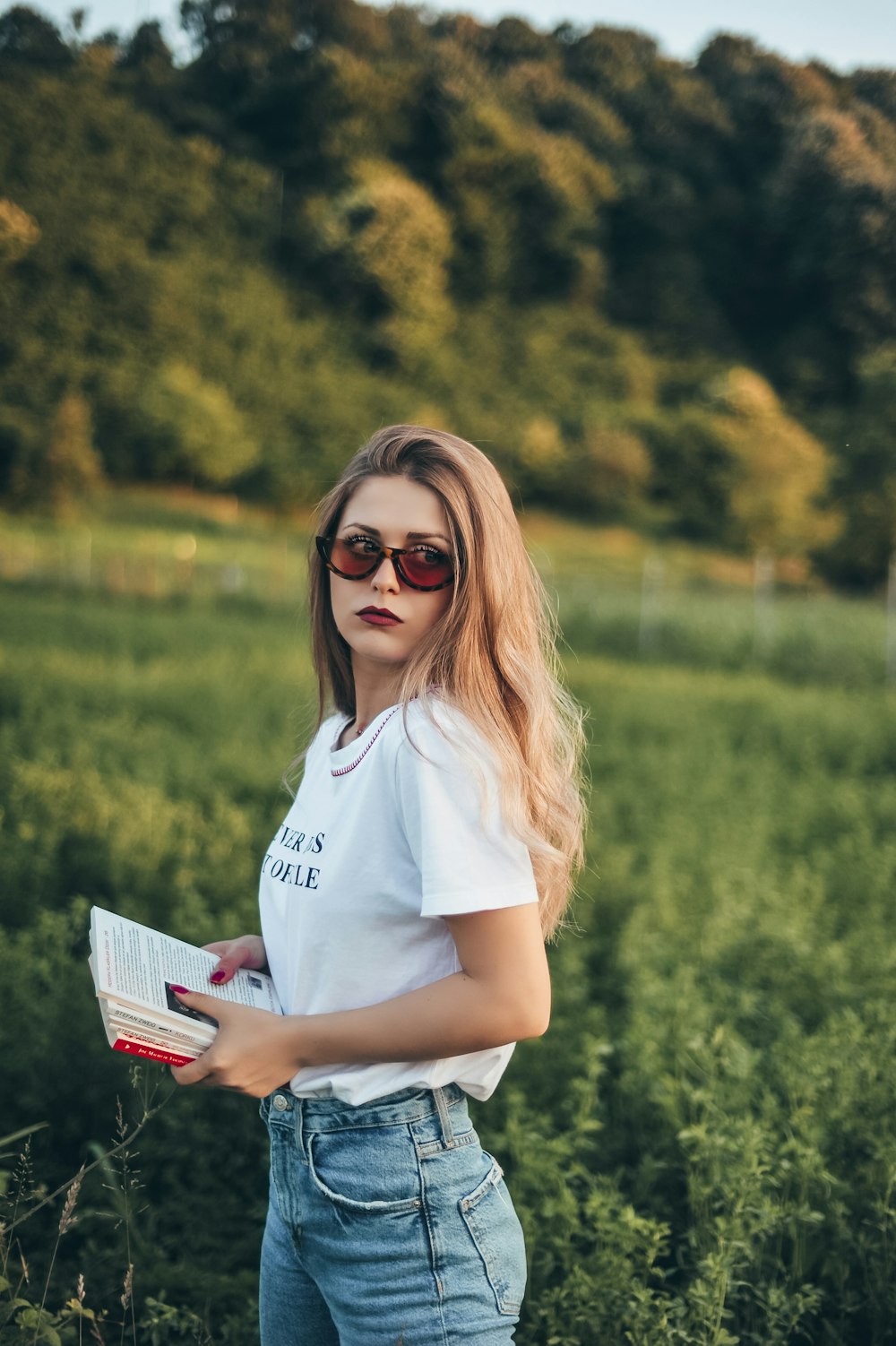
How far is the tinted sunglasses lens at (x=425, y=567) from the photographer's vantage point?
150cm

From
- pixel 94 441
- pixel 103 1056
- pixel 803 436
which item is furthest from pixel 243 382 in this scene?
pixel 103 1056

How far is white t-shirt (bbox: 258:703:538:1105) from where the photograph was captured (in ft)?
4.23

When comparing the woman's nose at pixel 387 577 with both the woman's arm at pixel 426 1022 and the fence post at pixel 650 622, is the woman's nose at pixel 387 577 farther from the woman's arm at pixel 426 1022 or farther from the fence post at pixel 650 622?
the fence post at pixel 650 622

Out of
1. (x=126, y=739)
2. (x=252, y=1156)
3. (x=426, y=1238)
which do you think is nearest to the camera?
(x=426, y=1238)

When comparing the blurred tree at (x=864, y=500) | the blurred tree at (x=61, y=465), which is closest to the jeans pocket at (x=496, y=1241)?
the blurred tree at (x=61, y=465)

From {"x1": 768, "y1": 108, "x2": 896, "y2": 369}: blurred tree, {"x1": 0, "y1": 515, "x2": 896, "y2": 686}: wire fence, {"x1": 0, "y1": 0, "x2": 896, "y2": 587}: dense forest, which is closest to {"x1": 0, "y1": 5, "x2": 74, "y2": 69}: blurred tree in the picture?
{"x1": 0, "y1": 0, "x2": 896, "y2": 587}: dense forest

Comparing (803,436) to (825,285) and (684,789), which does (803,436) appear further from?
(684,789)

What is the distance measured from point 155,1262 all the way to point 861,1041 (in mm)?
1987

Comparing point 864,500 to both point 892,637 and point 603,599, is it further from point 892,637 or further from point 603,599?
point 892,637

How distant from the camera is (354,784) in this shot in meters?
1.41

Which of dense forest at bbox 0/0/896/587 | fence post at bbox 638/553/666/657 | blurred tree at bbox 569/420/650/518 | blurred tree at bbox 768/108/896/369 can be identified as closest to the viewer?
dense forest at bbox 0/0/896/587

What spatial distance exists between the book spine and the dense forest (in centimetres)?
964

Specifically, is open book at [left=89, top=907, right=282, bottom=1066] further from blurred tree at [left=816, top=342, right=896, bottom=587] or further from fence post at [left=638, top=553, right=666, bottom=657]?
blurred tree at [left=816, top=342, right=896, bottom=587]

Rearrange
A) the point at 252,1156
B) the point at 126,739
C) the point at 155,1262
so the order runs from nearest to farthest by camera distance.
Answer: the point at 155,1262 < the point at 252,1156 < the point at 126,739
